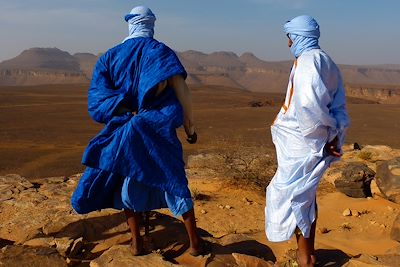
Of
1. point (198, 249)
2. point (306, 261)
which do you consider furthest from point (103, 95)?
point (306, 261)

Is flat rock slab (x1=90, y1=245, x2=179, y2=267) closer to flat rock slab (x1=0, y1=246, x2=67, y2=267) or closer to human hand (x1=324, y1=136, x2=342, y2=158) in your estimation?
flat rock slab (x1=0, y1=246, x2=67, y2=267)

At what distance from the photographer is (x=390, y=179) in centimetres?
554

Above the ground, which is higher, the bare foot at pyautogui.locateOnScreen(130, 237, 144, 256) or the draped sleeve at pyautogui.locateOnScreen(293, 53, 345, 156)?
the draped sleeve at pyautogui.locateOnScreen(293, 53, 345, 156)

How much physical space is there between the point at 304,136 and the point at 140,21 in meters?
1.37

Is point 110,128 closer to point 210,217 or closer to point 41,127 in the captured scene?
point 210,217

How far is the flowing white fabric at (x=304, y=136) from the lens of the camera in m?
2.89

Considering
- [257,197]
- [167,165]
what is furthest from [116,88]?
[257,197]

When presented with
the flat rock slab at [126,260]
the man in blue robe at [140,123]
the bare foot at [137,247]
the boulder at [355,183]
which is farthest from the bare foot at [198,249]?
the boulder at [355,183]

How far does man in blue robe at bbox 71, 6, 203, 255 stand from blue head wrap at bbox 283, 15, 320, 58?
0.79m

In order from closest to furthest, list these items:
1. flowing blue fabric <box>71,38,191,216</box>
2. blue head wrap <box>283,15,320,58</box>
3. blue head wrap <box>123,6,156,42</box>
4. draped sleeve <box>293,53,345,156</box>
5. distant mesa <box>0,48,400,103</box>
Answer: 1. draped sleeve <box>293,53,345,156</box>
2. blue head wrap <box>283,15,320,58</box>
3. flowing blue fabric <box>71,38,191,216</box>
4. blue head wrap <box>123,6,156,42</box>
5. distant mesa <box>0,48,400,103</box>

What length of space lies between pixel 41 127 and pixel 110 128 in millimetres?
22069

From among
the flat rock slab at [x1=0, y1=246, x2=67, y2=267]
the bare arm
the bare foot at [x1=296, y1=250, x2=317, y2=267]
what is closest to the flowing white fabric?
the bare foot at [x1=296, y1=250, x2=317, y2=267]

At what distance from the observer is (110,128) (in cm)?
326

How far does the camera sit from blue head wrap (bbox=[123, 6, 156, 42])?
3.27 metres
